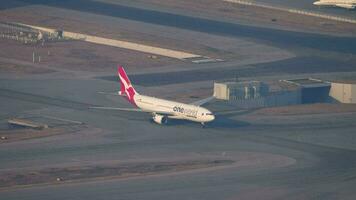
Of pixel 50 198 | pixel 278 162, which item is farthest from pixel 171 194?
pixel 278 162

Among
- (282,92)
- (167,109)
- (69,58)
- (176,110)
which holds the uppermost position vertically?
(176,110)

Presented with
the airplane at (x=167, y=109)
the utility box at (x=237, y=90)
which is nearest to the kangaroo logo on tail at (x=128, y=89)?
the airplane at (x=167, y=109)

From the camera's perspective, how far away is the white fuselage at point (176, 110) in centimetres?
13175

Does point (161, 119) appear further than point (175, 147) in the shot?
Yes

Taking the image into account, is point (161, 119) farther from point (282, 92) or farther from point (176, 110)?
point (282, 92)

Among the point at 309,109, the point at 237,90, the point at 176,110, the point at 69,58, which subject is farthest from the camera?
the point at 69,58

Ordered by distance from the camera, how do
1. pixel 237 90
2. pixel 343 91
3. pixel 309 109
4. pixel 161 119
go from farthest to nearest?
1. pixel 343 91
2. pixel 237 90
3. pixel 309 109
4. pixel 161 119

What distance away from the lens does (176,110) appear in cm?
13375

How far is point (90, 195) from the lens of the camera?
98.9 meters

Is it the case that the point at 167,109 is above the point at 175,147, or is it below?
above

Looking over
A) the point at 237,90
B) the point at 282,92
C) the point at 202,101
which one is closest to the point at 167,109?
the point at 202,101

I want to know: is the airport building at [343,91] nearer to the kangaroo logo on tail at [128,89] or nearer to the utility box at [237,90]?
the utility box at [237,90]

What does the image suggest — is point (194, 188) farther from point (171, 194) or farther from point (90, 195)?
point (90, 195)

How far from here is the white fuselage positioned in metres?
132
